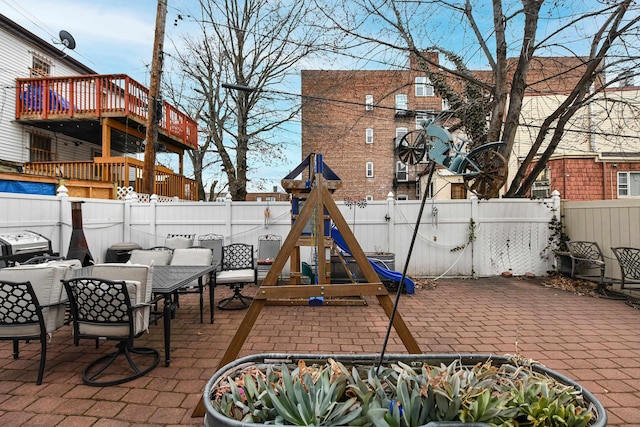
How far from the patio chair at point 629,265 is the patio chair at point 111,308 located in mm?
6695

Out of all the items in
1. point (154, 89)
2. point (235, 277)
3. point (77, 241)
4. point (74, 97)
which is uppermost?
point (74, 97)

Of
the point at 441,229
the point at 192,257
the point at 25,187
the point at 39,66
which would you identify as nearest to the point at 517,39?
the point at 441,229

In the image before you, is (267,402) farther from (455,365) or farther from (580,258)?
(580,258)

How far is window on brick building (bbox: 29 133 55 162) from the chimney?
8260 millimetres

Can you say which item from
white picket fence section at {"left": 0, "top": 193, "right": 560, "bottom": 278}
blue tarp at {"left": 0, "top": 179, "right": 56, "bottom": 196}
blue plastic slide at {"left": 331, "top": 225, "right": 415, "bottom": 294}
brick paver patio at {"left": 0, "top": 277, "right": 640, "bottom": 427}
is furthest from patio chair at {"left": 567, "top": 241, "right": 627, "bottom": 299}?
blue tarp at {"left": 0, "top": 179, "right": 56, "bottom": 196}

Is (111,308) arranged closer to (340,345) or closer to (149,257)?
(149,257)

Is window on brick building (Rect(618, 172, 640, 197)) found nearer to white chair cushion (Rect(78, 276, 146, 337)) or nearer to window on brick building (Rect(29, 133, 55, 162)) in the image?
A: white chair cushion (Rect(78, 276, 146, 337))

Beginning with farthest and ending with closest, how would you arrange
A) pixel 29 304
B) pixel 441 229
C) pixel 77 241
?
pixel 441 229 < pixel 77 241 < pixel 29 304

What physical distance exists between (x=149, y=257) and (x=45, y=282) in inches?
68.1

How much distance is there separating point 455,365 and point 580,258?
5.99m

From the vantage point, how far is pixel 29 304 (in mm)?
2539

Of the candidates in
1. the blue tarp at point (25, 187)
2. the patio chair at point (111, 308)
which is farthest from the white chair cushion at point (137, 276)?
the blue tarp at point (25, 187)

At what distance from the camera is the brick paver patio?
2.23m

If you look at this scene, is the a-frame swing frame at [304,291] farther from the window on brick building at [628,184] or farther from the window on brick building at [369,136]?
the window on brick building at [369,136]
